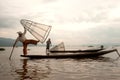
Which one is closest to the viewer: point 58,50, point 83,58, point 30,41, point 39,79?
point 39,79

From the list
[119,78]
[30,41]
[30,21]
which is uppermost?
[30,21]

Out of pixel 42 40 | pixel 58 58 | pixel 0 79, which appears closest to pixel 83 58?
pixel 58 58

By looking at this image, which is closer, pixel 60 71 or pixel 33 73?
pixel 33 73

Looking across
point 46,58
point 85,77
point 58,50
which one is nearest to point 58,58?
point 46,58

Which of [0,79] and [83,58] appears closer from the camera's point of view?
[0,79]

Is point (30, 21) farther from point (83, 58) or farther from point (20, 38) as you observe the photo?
point (83, 58)

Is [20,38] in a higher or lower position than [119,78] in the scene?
higher

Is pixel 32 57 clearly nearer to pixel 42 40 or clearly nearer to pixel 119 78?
→ pixel 42 40

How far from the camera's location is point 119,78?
519 inches

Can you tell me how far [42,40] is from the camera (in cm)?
2639

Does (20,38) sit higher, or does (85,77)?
(20,38)

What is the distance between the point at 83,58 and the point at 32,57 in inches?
249

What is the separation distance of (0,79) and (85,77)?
5.11 metres

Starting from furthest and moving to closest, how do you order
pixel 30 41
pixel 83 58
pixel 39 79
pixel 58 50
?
pixel 58 50 → pixel 83 58 → pixel 30 41 → pixel 39 79
